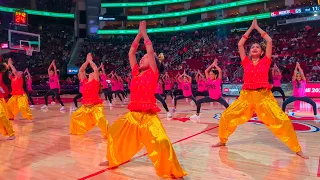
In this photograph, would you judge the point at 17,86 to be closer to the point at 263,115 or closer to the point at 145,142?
the point at 145,142

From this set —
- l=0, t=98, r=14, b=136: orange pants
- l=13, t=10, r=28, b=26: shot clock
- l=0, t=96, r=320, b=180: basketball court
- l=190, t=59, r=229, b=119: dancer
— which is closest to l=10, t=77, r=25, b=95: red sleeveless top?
l=0, t=96, r=320, b=180: basketball court

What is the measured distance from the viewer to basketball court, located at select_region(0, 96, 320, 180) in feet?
12.8

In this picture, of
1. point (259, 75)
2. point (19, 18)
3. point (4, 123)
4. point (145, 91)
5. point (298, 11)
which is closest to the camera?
point (145, 91)

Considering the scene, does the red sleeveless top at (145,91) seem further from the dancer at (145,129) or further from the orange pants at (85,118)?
the orange pants at (85,118)

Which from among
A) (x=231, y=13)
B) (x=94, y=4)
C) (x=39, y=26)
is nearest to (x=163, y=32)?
(x=231, y=13)

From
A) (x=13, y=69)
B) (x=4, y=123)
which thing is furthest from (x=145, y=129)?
(x=13, y=69)

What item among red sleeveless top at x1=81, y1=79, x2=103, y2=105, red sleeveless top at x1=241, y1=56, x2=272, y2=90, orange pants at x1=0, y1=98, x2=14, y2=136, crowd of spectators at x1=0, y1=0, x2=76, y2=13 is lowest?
orange pants at x1=0, y1=98, x2=14, y2=136

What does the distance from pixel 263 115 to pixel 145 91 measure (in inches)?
89.3

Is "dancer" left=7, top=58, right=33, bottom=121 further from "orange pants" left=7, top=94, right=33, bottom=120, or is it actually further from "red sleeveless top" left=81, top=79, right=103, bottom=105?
"red sleeveless top" left=81, top=79, right=103, bottom=105

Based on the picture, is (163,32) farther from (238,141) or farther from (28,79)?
(238,141)

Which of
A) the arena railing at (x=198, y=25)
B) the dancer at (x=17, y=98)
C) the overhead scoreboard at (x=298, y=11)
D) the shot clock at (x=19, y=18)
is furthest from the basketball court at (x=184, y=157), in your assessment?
the arena railing at (x=198, y=25)

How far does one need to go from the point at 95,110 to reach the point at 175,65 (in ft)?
80.6

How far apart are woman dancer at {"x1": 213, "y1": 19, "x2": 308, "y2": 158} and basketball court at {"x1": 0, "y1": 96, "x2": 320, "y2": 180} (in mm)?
393

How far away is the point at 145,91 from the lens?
3.78m
